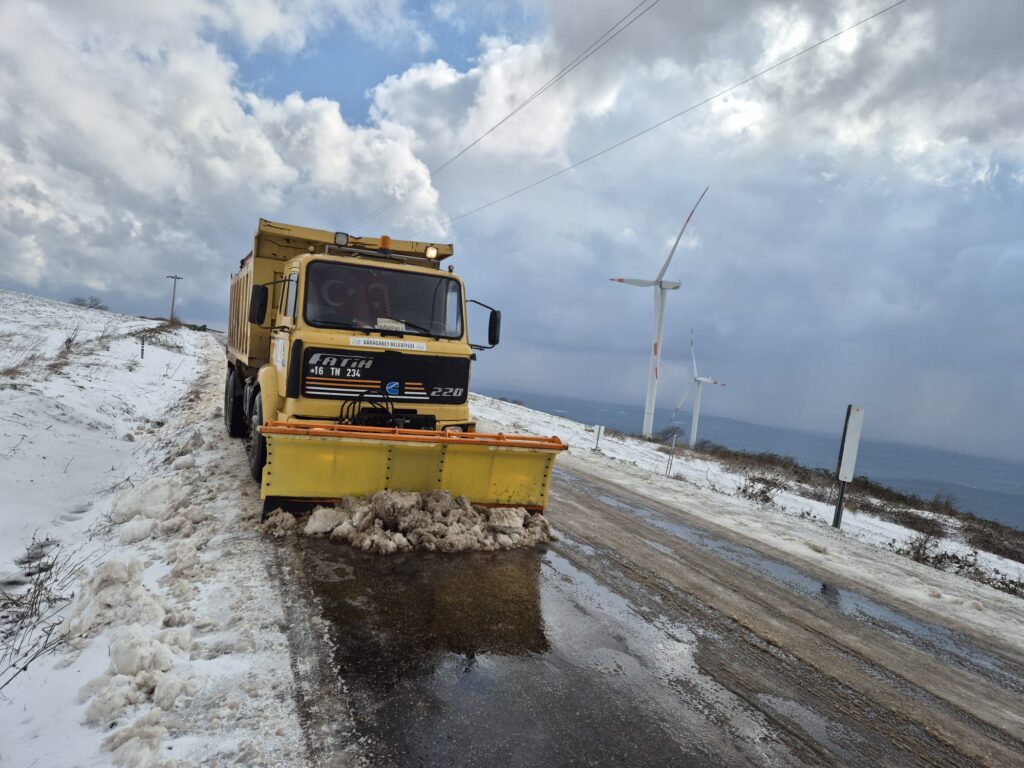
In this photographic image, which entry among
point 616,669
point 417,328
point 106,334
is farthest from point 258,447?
point 106,334

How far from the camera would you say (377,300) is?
6582 mm

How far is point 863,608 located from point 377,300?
5.98 metres

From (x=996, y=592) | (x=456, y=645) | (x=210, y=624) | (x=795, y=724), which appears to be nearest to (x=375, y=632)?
(x=456, y=645)

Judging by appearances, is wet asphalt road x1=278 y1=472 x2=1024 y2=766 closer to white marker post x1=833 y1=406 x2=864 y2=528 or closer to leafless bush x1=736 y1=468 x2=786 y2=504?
white marker post x1=833 y1=406 x2=864 y2=528

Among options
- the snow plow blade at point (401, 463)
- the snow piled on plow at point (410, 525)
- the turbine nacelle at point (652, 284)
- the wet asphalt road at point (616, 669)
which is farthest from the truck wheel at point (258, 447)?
the turbine nacelle at point (652, 284)

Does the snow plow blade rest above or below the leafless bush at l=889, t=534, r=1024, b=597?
above

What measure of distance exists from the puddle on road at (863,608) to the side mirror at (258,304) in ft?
17.5

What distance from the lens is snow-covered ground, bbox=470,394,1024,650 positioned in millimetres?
5676

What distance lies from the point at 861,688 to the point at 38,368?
54.3 ft

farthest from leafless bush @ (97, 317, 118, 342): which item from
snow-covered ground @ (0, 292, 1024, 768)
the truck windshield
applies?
the truck windshield

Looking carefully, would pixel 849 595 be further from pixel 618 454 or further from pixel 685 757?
pixel 618 454

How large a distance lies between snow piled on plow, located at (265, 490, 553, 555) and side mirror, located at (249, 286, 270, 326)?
8.09 ft

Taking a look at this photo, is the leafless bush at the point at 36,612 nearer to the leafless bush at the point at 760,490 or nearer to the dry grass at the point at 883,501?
the leafless bush at the point at 760,490

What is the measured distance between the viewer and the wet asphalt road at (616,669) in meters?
2.80
